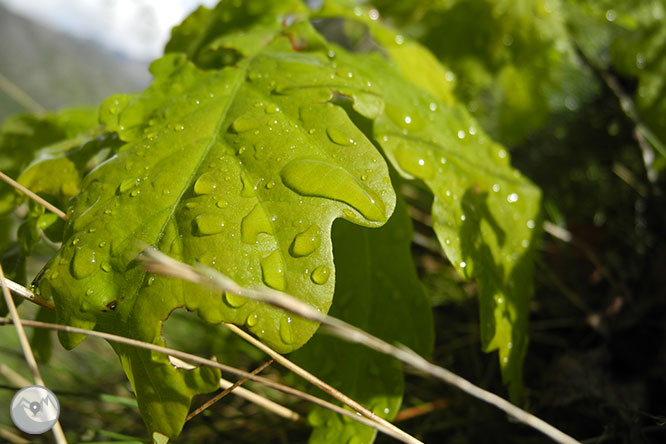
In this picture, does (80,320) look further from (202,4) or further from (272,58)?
(202,4)

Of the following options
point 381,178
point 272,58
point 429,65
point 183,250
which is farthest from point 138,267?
point 429,65

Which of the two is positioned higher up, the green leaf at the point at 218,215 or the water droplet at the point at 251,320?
the green leaf at the point at 218,215

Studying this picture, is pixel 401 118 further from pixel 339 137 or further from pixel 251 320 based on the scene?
pixel 251 320

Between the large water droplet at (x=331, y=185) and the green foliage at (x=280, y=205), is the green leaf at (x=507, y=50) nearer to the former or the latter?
the green foliage at (x=280, y=205)

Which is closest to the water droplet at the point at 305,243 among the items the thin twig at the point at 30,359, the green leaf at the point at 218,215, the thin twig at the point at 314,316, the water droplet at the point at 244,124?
the green leaf at the point at 218,215

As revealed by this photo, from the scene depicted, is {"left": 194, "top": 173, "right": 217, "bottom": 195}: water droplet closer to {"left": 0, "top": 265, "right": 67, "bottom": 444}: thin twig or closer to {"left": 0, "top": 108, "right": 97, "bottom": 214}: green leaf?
{"left": 0, "top": 265, "right": 67, "bottom": 444}: thin twig

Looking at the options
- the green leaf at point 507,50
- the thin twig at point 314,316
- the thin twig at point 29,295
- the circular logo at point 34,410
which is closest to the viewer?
the thin twig at point 314,316

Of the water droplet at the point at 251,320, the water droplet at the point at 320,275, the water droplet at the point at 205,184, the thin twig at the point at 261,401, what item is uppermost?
the water droplet at the point at 205,184
